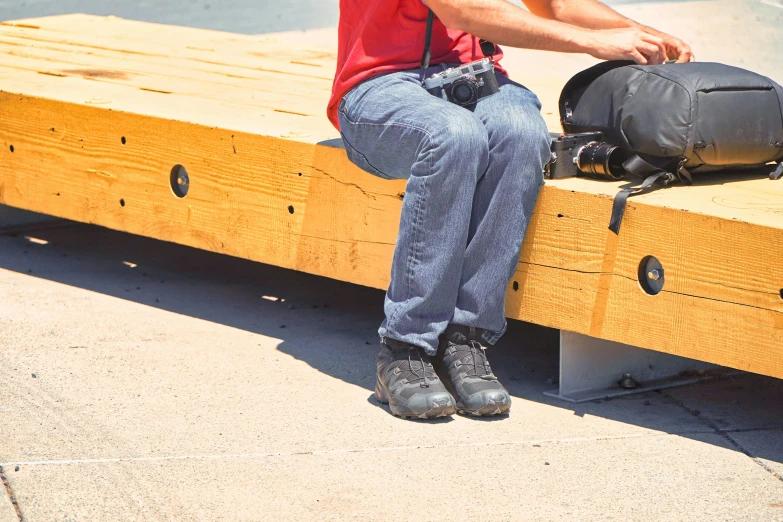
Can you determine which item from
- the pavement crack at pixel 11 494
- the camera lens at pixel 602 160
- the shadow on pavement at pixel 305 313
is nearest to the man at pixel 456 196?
the camera lens at pixel 602 160

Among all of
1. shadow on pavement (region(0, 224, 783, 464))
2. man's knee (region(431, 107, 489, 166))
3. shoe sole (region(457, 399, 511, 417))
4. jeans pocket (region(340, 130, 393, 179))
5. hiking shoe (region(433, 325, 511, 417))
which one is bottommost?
shadow on pavement (region(0, 224, 783, 464))

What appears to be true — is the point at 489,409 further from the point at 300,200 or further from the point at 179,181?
the point at 179,181

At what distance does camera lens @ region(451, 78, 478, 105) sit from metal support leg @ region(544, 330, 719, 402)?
0.62 metres

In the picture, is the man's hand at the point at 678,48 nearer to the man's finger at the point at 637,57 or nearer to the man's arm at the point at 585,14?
the man's arm at the point at 585,14

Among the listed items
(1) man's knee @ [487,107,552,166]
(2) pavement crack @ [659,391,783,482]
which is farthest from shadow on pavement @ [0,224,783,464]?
(1) man's knee @ [487,107,552,166]

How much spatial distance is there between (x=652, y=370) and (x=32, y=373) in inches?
Result: 62.7

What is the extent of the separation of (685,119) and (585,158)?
29 centimetres

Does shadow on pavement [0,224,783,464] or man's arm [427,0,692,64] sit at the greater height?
man's arm [427,0,692,64]

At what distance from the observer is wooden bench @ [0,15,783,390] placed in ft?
8.73

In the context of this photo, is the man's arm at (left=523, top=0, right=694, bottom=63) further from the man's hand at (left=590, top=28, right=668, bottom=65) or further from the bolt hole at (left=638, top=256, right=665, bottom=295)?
the bolt hole at (left=638, top=256, right=665, bottom=295)

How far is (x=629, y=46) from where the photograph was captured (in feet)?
9.64

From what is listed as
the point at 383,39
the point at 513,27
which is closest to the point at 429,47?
the point at 383,39

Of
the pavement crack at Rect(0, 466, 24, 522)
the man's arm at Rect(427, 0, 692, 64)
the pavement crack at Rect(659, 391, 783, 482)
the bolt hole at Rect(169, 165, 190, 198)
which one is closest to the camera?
the pavement crack at Rect(0, 466, 24, 522)

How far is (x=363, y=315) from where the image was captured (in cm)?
370
